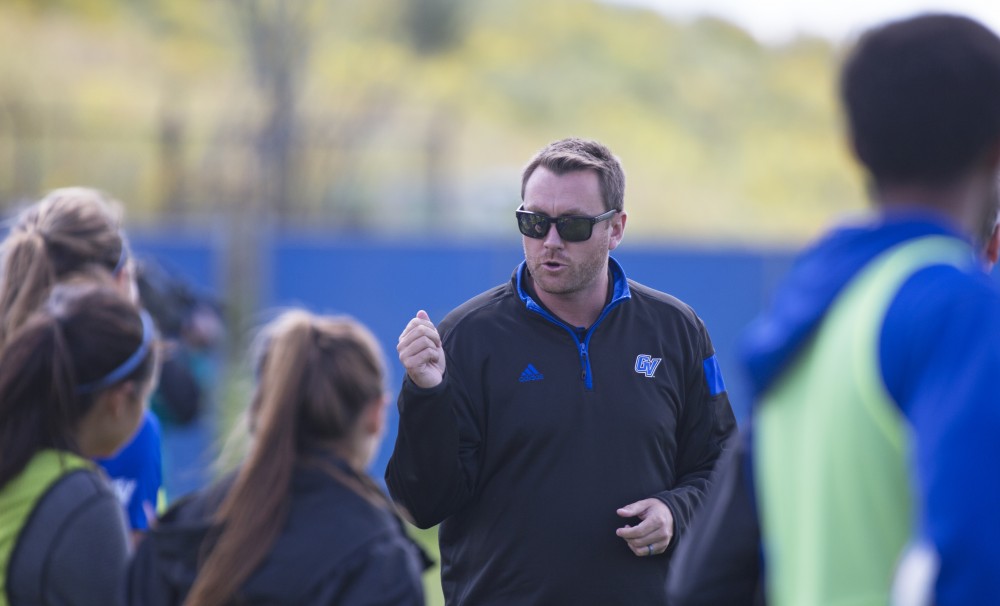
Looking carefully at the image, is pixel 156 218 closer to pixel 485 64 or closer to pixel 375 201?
pixel 375 201

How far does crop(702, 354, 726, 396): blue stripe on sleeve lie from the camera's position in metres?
3.56

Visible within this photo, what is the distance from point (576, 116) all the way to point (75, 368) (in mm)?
28952

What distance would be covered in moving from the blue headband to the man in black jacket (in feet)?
2.15

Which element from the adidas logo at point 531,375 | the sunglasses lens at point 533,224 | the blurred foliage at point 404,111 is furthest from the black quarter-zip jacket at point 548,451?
the blurred foliage at point 404,111

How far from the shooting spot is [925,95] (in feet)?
5.39

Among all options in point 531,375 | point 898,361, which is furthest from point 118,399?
point 898,361

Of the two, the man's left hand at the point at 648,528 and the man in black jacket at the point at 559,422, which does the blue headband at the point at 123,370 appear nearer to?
the man in black jacket at the point at 559,422

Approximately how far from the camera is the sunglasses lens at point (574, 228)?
11.5 feet

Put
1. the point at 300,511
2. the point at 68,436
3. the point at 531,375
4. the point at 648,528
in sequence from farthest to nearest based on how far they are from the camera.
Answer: the point at 531,375, the point at 648,528, the point at 68,436, the point at 300,511

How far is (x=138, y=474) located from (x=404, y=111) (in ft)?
70.3

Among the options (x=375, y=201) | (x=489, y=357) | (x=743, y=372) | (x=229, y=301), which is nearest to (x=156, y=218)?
(x=375, y=201)

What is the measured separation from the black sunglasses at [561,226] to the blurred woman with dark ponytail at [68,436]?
1.17 m

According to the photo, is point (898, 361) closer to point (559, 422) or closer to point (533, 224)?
point (559, 422)

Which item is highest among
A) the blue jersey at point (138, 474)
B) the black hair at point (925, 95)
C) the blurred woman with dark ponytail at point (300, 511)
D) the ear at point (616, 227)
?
the black hair at point (925, 95)
